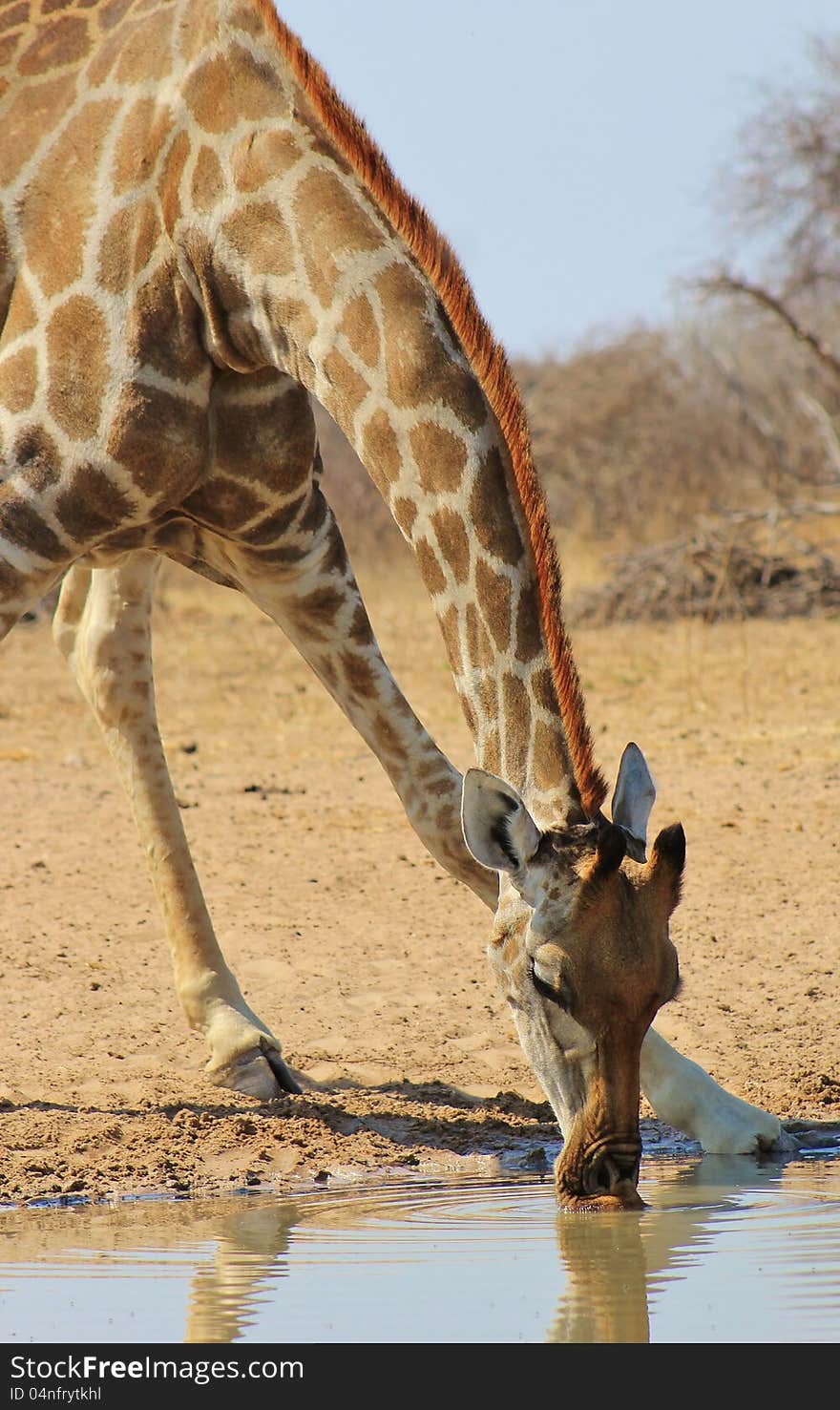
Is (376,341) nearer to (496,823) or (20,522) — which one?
(20,522)

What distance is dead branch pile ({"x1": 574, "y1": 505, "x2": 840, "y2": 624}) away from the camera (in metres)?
13.6

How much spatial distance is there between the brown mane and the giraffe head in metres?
0.16

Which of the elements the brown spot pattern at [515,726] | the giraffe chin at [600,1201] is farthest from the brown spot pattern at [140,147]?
the giraffe chin at [600,1201]

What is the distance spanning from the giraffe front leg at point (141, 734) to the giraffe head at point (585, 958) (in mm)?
1694

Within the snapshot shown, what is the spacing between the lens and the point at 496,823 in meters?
3.73

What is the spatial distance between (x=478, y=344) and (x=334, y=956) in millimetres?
2545

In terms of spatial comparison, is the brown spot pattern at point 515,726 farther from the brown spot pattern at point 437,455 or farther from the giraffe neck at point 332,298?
the brown spot pattern at point 437,455

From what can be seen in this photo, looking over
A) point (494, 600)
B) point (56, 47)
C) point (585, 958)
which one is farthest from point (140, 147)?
point (585, 958)

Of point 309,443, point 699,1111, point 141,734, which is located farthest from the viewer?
point 141,734

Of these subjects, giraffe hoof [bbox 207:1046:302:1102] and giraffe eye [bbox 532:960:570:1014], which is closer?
giraffe eye [bbox 532:960:570:1014]

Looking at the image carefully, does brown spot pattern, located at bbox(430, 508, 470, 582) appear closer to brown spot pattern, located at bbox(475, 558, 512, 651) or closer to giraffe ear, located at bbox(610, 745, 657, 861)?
brown spot pattern, located at bbox(475, 558, 512, 651)

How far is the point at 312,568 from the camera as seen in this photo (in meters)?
4.93

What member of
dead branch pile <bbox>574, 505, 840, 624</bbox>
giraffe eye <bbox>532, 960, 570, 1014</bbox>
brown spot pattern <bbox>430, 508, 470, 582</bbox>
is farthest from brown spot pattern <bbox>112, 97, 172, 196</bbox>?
dead branch pile <bbox>574, 505, 840, 624</bbox>
